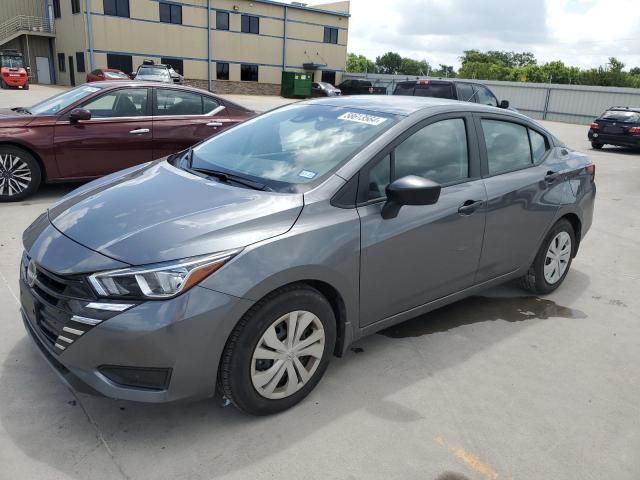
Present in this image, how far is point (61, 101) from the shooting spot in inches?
273

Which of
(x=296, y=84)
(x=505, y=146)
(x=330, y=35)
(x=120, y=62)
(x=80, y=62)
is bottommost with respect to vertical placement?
(x=296, y=84)

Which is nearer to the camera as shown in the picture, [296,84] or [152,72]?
[152,72]

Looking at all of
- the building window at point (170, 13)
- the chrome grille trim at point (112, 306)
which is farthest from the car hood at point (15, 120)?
the building window at point (170, 13)

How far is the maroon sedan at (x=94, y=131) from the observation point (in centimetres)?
655

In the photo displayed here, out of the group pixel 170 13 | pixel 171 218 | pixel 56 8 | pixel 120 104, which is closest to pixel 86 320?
pixel 171 218

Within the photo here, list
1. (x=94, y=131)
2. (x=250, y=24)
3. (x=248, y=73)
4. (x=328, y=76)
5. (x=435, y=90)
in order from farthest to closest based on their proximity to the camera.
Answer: (x=328, y=76)
(x=248, y=73)
(x=250, y=24)
(x=435, y=90)
(x=94, y=131)

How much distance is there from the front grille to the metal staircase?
45.2m

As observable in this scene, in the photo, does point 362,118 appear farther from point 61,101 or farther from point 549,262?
point 61,101

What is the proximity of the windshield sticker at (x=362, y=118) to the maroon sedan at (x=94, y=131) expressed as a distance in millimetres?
3364

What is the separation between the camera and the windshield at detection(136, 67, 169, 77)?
2647 cm

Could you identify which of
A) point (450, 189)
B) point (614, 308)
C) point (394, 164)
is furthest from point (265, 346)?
point (614, 308)

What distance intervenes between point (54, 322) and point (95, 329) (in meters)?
0.30

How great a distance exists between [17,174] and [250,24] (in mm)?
39509

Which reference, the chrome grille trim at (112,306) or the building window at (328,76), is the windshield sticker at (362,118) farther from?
the building window at (328,76)
